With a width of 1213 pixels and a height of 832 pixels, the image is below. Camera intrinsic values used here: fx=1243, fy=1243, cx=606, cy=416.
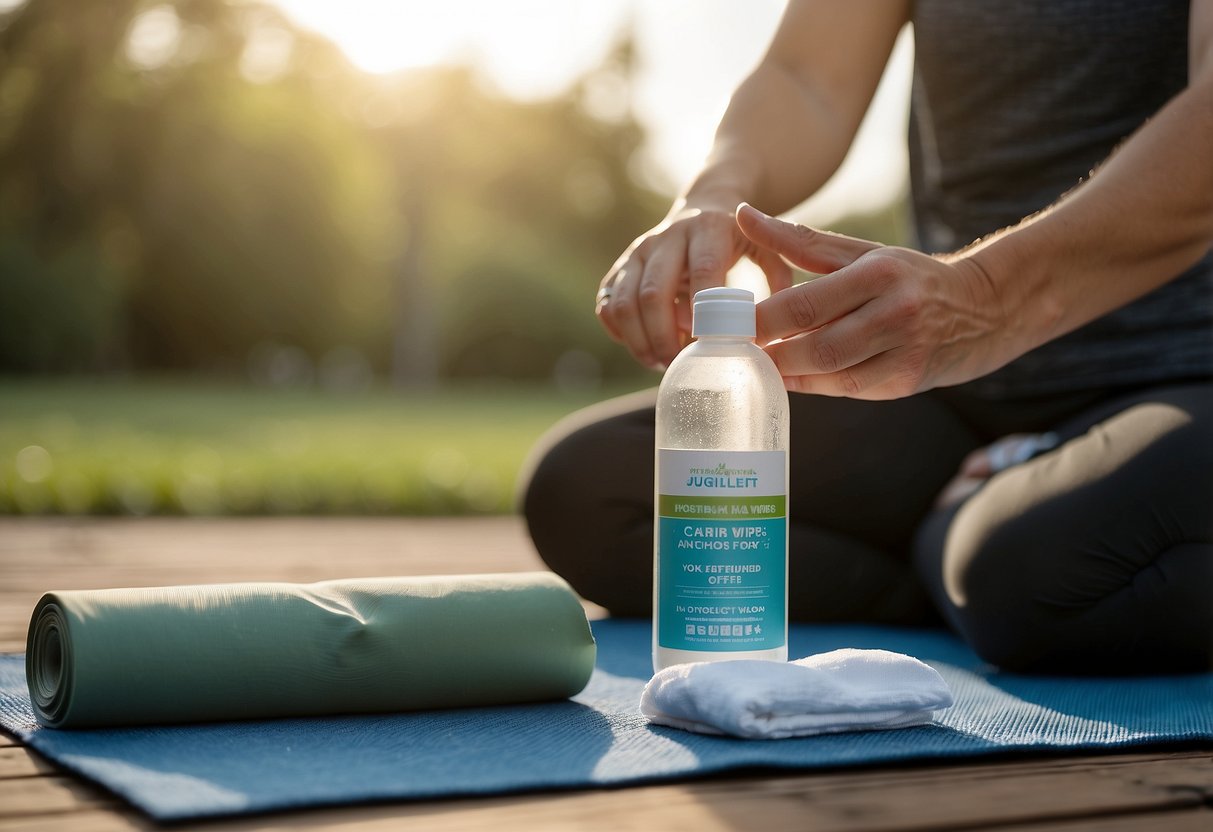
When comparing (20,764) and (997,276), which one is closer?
(20,764)

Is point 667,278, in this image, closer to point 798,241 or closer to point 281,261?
point 798,241

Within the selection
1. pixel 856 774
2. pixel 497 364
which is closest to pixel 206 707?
pixel 856 774

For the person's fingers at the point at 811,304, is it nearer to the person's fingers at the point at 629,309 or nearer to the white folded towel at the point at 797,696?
the person's fingers at the point at 629,309

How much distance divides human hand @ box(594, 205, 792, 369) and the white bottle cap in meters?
0.18

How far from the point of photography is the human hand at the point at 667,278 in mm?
1543

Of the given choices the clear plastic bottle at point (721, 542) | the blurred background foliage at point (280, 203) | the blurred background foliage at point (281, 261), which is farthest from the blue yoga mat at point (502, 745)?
the blurred background foliage at point (280, 203)

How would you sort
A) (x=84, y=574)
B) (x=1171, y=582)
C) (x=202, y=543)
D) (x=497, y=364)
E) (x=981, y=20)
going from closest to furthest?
(x=1171, y=582) < (x=981, y=20) < (x=84, y=574) < (x=202, y=543) < (x=497, y=364)

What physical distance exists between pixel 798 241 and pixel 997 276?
0.23 metres

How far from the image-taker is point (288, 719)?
1367mm

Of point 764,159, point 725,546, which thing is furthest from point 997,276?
point 764,159

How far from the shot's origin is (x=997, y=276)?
1.42 meters

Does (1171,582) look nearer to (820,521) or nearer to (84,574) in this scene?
(820,521)

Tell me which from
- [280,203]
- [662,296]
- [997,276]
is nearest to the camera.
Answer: [997,276]

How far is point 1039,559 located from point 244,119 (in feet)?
73.5
